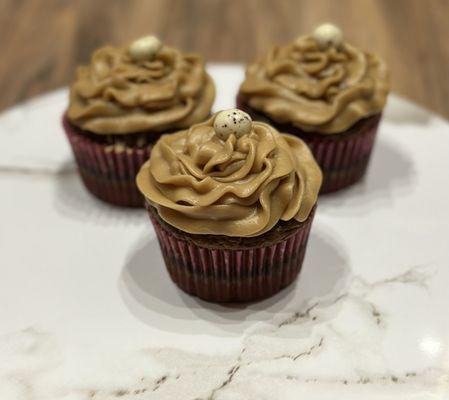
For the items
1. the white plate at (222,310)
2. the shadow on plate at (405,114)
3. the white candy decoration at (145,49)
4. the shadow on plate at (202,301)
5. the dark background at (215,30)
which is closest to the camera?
the white plate at (222,310)

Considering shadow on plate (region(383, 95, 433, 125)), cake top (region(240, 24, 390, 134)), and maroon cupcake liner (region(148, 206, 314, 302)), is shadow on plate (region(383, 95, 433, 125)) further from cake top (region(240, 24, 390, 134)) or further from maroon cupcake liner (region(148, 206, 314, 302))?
maroon cupcake liner (region(148, 206, 314, 302))

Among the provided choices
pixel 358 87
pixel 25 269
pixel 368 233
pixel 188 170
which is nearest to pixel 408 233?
pixel 368 233

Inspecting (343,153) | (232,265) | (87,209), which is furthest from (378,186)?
(87,209)

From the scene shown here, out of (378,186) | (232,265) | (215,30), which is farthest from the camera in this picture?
(215,30)

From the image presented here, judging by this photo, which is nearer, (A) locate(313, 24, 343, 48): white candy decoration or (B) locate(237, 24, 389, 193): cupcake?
(B) locate(237, 24, 389, 193): cupcake

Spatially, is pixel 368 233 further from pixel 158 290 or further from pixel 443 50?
pixel 443 50

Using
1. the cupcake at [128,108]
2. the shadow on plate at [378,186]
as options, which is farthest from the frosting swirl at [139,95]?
the shadow on plate at [378,186]

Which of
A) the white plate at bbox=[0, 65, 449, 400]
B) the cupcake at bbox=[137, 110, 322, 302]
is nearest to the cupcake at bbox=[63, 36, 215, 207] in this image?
the white plate at bbox=[0, 65, 449, 400]

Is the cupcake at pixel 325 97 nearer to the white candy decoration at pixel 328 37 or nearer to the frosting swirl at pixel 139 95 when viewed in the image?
the white candy decoration at pixel 328 37

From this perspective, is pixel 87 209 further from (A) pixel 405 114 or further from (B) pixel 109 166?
(A) pixel 405 114
